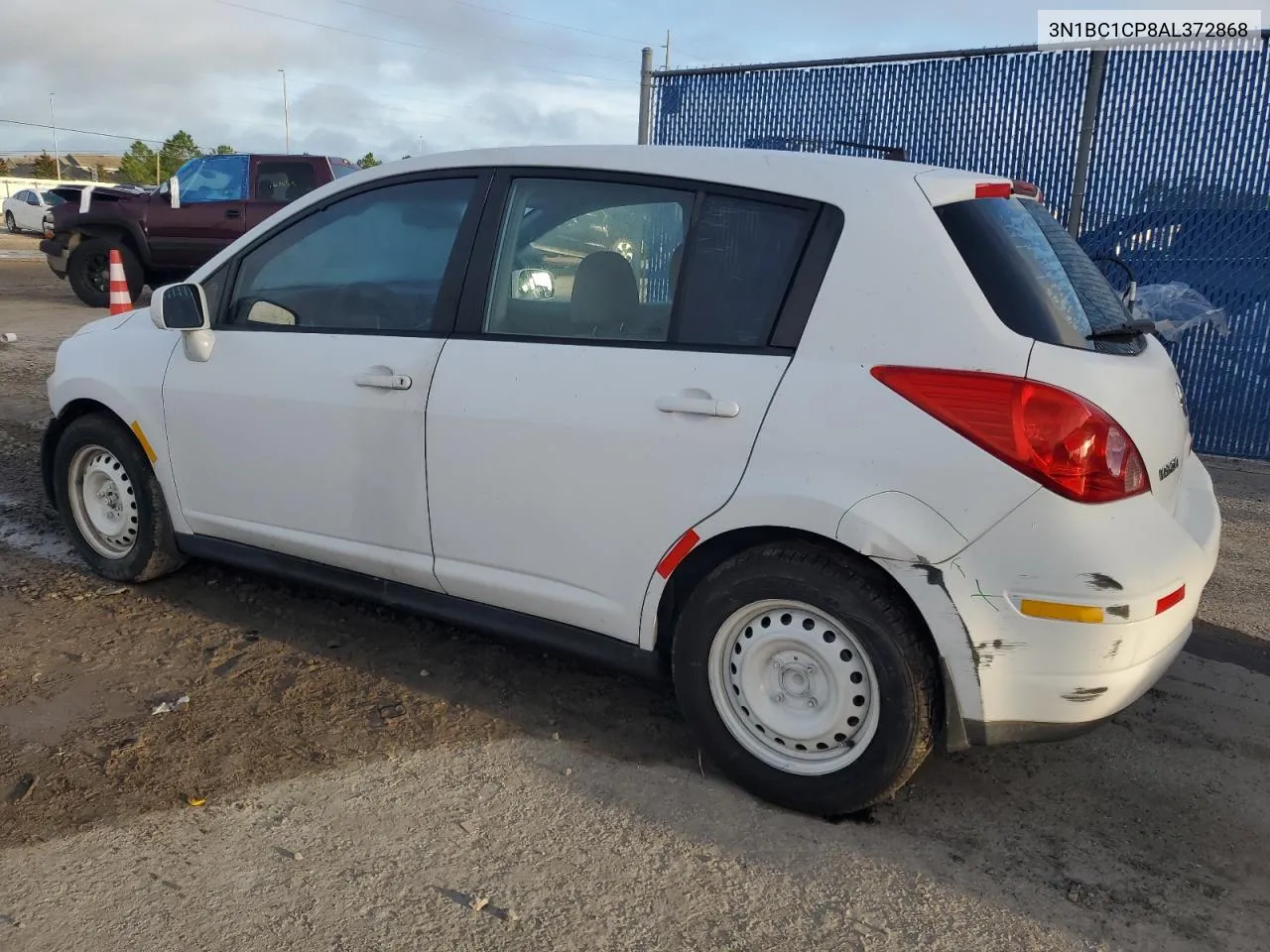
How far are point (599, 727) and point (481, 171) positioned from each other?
6.09 ft

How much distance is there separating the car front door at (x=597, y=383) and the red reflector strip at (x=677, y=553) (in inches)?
0.8

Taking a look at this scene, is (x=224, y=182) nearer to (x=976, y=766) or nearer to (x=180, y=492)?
(x=180, y=492)

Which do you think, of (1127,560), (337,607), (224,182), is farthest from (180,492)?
(224,182)

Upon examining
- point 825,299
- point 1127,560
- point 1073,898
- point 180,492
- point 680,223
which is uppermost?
point 680,223

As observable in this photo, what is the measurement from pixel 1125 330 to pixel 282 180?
12419mm

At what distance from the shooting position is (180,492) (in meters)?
4.14

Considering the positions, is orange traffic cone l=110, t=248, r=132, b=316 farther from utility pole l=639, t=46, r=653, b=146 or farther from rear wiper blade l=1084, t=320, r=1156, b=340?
rear wiper blade l=1084, t=320, r=1156, b=340

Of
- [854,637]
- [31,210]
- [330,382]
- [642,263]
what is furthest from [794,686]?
[31,210]

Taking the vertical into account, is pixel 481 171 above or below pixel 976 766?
above

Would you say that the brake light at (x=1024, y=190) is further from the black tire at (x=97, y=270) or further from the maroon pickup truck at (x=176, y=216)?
the black tire at (x=97, y=270)

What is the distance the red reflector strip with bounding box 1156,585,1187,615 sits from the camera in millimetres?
2605

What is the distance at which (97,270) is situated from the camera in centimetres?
1447

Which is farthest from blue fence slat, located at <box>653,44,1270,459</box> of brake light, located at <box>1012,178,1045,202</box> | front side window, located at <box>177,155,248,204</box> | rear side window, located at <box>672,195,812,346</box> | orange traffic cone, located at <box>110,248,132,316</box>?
Result: front side window, located at <box>177,155,248,204</box>

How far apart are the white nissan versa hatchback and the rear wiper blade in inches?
0.8
